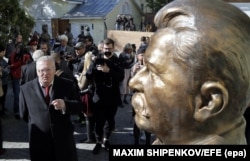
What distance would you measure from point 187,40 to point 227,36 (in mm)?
98

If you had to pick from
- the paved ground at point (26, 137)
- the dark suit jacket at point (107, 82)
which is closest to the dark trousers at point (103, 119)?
the dark suit jacket at point (107, 82)

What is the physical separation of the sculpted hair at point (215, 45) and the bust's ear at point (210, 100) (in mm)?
14

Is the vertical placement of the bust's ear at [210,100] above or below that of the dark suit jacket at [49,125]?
above

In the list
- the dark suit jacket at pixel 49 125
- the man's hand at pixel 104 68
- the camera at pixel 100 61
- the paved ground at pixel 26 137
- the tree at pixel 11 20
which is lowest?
the paved ground at pixel 26 137

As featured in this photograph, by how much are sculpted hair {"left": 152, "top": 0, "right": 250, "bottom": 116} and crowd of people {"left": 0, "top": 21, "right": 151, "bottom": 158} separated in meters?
2.84

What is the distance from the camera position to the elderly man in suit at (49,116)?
3.81m

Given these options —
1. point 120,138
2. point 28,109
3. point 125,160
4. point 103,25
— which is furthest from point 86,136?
point 103,25

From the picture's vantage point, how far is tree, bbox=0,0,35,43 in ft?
31.6

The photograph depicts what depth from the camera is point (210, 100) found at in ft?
3.18

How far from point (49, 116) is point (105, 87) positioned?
77.5 inches

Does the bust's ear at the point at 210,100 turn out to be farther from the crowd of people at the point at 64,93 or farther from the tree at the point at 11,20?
the tree at the point at 11,20

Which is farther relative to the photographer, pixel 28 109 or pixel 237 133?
pixel 28 109

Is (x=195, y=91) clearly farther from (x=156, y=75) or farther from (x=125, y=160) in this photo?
(x=125, y=160)

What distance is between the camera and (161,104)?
1012 mm
